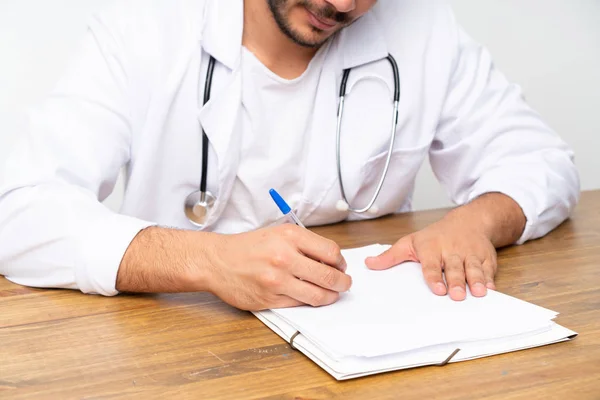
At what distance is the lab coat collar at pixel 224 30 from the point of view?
1.42 m

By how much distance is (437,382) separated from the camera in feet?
2.60

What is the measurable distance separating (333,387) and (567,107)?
203 cm

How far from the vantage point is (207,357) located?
2.82 ft

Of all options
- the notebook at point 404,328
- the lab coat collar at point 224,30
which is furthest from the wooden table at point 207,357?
the lab coat collar at point 224,30

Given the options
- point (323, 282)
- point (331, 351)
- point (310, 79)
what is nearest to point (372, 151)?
point (310, 79)

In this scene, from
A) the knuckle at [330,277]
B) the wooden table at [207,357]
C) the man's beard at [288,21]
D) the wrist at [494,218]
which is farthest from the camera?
the man's beard at [288,21]

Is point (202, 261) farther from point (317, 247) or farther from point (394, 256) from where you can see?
point (394, 256)

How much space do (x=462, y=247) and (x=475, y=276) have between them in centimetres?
11

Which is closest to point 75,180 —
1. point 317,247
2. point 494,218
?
point 317,247

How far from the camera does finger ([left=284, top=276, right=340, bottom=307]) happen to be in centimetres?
97

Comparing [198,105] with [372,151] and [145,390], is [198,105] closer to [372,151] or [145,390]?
[372,151]

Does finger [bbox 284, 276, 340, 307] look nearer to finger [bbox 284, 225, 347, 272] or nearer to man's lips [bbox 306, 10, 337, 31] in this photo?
finger [bbox 284, 225, 347, 272]

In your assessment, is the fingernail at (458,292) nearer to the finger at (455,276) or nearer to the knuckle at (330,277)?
the finger at (455,276)

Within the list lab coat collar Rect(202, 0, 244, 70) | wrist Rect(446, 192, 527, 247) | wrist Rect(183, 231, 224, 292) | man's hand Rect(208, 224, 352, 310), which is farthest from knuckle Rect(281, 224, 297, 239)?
lab coat collar Rect(202, 0, 244, 70)
